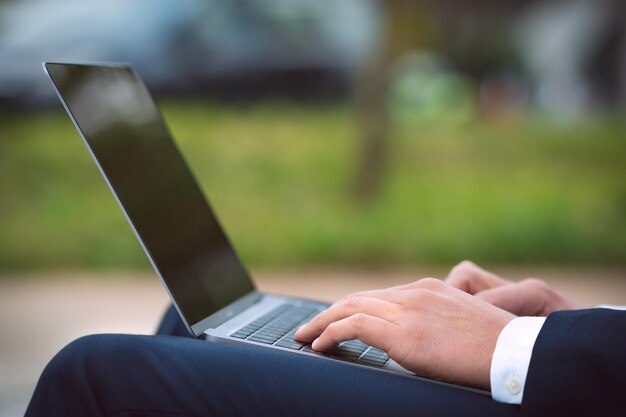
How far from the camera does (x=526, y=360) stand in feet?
3.90

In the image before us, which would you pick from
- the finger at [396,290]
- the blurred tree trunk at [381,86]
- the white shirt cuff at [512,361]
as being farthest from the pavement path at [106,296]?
the white shirt cuff at [512,361]

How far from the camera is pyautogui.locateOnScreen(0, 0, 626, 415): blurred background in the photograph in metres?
5.72

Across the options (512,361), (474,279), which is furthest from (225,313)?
(512,361)

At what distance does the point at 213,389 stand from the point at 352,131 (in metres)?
4.96

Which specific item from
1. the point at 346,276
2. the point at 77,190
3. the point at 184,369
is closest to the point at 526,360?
the point at 184,369

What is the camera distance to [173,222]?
5.36ft

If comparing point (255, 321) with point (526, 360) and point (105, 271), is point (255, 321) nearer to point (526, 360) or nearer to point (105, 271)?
point (526, 360)

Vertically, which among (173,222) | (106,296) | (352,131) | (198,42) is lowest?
(106,296)

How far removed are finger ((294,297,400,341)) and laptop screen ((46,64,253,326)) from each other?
23cm

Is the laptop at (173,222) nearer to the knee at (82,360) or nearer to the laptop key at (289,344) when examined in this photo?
the laptop key at (289,344)

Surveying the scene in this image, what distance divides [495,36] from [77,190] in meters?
3.24

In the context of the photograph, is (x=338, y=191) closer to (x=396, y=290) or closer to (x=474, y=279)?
(x=474, y=279)

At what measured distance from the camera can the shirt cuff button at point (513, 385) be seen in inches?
46.1

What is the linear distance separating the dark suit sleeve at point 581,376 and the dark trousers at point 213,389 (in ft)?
0.16
